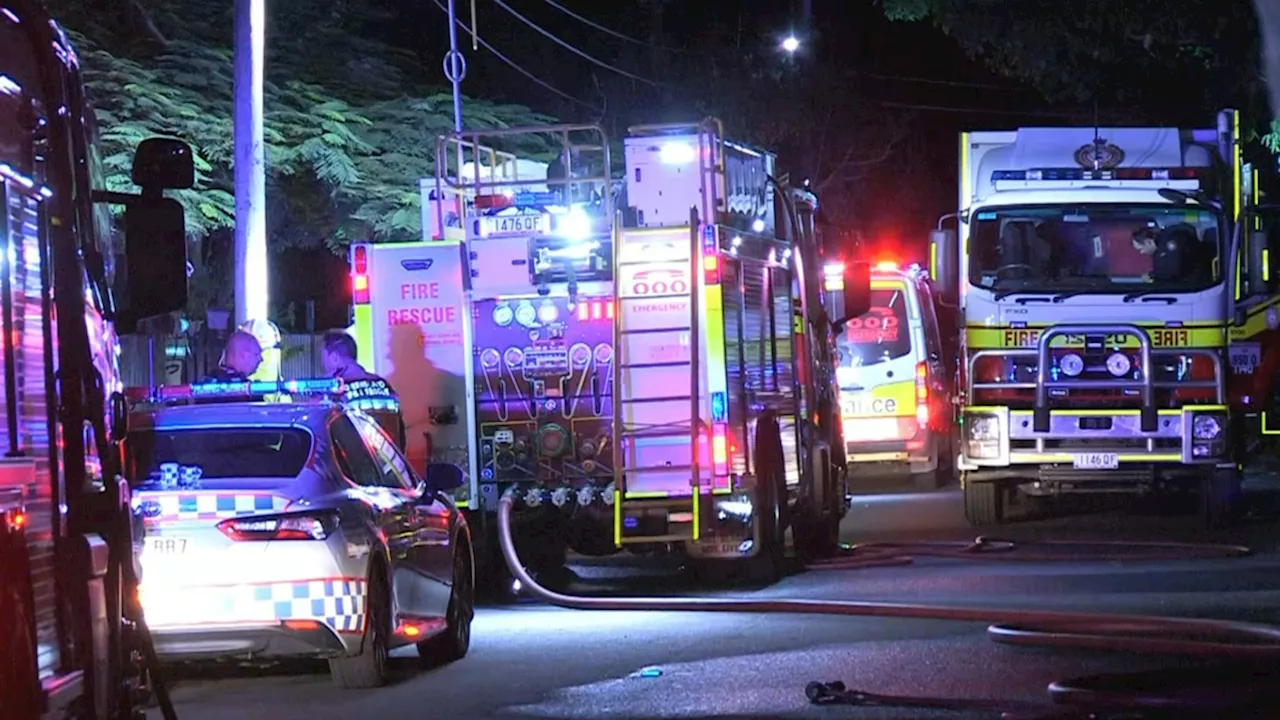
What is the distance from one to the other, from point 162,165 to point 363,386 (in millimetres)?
7349

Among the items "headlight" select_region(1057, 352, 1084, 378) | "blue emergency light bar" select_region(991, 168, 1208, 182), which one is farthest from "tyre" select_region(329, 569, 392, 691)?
"blue emergency light bar" select_region(991, 168, 1208, 182)

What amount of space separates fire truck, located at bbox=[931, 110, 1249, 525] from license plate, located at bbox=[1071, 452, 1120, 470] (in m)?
0.01

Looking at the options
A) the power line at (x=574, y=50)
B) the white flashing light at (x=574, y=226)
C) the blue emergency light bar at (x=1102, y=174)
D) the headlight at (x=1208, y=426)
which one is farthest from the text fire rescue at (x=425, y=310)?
the power line at (x=574, y=50)

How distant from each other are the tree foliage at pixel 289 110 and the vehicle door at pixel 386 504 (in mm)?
9567

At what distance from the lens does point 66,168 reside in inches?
245

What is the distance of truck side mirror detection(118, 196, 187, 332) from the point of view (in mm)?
6258

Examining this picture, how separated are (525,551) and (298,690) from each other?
5.14 metres

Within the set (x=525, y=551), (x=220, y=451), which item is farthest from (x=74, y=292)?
(x=525, y=551)

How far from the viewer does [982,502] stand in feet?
62.8

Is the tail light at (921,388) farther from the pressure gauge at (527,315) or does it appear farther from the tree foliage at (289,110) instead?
the pressure gauge at (527,315)

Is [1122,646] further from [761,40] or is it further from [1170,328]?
[761,40]

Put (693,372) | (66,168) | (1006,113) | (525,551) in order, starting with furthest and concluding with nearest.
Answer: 1. (1006,113)
2. (525,551)
3. (693,372)
4. (66,168)

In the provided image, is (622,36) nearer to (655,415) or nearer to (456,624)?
(655,415)

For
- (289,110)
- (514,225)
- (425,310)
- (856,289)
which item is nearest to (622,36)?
(289,110)
